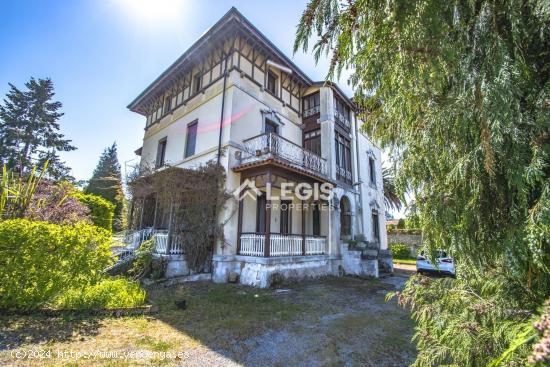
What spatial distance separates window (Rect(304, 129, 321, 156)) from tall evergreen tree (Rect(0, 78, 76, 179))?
27301 millimetres

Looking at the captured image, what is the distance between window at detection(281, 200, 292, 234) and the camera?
39.0ft

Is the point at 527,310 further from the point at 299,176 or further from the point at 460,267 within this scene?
the point at 299,176

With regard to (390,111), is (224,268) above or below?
below

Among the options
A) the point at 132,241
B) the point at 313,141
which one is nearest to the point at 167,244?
the point at 132,241

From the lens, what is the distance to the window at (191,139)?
11789 millimetres

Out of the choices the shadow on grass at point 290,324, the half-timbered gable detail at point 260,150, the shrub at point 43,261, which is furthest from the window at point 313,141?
the shrub at point 43,261

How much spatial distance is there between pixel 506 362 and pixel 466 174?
40.2 inches

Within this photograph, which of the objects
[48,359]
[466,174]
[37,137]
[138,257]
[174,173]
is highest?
[37,137]

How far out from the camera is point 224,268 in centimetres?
878

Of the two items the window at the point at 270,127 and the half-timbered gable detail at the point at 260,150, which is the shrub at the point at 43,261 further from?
the window at the point at 270,127

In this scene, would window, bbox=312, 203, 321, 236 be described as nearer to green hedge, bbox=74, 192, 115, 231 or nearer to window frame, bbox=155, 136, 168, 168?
window frame, bbox=155, 136, 168, 168

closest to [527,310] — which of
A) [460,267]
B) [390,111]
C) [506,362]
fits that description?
[506,362]

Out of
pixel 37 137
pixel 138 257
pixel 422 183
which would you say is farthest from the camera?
pixel 37 137

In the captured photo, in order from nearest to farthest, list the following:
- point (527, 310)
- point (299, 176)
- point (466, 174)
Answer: point (527, 310)
point (466, 174)
point (299, 176)
